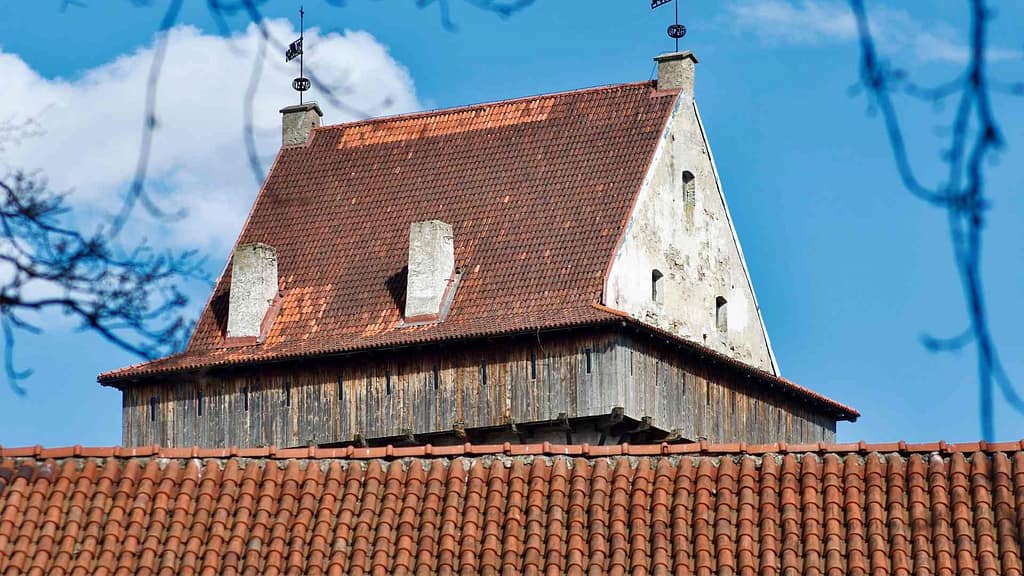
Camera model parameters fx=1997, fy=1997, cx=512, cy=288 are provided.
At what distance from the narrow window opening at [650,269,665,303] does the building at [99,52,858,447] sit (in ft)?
0.17

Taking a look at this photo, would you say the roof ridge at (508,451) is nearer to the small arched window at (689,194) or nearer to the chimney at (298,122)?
the small arched window at (689,194)

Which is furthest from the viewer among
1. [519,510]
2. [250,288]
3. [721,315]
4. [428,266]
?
[721,315]

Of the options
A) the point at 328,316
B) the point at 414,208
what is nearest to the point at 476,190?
the point at 414,208

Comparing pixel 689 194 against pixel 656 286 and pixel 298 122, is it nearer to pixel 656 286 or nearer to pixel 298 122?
pixel 656 286

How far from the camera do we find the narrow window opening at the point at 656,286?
36.8 meters

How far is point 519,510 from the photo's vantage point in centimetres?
1838

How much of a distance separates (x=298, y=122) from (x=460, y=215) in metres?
5.65

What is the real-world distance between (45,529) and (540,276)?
18454mm

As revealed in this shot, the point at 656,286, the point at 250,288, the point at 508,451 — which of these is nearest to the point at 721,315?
the point at 656,286

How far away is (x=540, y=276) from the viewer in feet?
118

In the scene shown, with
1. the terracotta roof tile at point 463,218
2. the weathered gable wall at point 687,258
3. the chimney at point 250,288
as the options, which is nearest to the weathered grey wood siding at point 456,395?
the terracotta roof tile at point 463,218

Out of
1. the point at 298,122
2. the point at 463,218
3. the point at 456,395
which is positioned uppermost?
the point at 298,122

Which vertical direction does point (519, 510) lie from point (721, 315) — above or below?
below

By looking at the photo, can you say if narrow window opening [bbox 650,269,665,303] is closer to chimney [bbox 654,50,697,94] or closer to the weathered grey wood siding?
the weathered grey wood siding
